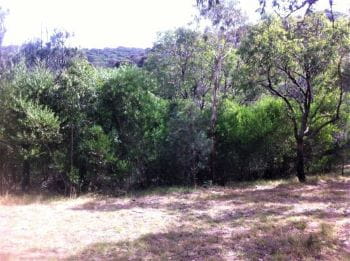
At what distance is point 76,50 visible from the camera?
48469 millimetres

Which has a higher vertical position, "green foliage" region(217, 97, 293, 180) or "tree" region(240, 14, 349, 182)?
"tree" region(240, 14, 349, 182)

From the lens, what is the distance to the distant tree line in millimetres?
14102

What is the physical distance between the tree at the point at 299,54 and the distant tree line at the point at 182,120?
3 cm

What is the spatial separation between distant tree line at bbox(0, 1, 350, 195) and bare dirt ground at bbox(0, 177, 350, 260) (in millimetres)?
1601

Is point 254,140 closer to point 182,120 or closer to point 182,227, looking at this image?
point 182,120

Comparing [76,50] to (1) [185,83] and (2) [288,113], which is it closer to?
(1) [185,83]

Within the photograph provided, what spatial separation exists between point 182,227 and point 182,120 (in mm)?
6845

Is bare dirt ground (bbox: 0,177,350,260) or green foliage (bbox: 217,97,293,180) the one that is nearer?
bare dirt ground (bbox: 0,177,350,260)

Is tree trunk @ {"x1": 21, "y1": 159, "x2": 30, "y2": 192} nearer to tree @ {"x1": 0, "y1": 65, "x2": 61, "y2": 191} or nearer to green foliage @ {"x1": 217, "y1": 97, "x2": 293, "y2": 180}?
tree @ {"x1": 0, "y1": 65, "x2": 61, "y2": 191}

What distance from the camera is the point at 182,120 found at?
622 inches

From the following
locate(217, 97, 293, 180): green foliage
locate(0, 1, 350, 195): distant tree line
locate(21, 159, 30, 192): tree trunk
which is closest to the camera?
locate(0, 1, 350, 195): distant tree line

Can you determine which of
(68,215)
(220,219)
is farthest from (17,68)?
(220,219)

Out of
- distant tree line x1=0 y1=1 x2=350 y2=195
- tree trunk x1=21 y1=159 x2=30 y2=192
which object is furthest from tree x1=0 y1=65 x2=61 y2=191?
tree trunk x1=21 y1=159 x2=30 y2=192

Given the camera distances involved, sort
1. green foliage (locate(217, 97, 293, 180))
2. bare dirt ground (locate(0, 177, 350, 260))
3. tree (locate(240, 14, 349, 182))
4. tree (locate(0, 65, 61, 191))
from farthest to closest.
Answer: green foliage (locate(217, 97, 293, 180))
tree (locate(240, 14, 349, 182))
tree (locate(0, 65, 61, 191))
bare dirt ground (locate(0, 177, 350, 260))
